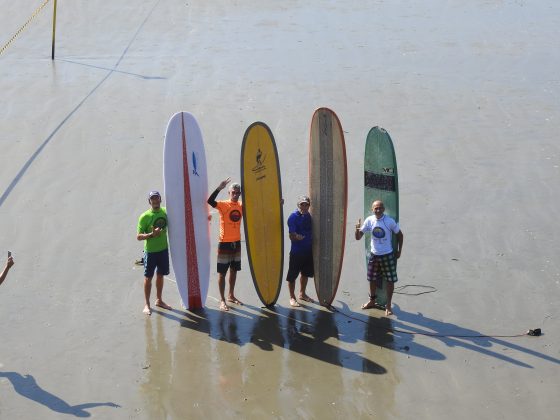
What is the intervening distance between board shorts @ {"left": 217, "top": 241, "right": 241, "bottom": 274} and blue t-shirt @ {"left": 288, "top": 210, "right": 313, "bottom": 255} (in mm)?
557

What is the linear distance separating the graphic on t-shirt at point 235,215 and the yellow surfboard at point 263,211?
0.10 metres

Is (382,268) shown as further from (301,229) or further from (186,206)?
(186,206)

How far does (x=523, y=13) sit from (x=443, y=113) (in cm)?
783

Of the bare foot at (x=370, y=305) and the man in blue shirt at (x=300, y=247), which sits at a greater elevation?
the man in blue shirt at (x=300, y=247)

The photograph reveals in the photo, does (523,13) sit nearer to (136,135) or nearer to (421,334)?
(136,135)

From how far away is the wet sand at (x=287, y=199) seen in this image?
8.12 metres

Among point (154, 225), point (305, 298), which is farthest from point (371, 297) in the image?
point (154, 225)

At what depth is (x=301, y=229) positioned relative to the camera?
9.57 m

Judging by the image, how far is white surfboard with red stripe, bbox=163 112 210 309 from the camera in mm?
9555

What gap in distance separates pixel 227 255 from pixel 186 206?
2.08 ft

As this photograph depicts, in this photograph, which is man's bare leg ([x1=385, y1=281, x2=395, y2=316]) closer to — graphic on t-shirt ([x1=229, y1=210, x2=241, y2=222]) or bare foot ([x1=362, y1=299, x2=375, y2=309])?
bare foot ([x1=362, y1=299, x2=375, y2=309])

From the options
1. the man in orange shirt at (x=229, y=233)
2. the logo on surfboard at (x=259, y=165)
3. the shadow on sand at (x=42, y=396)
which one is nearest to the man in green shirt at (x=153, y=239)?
the man in orange shirt at (x=229, y=233)

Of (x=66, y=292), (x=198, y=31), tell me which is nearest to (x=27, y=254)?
(x=66, y=292)

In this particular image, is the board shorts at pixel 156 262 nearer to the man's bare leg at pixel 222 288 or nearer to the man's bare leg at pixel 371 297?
the man's bare leg at pixel 222 288
